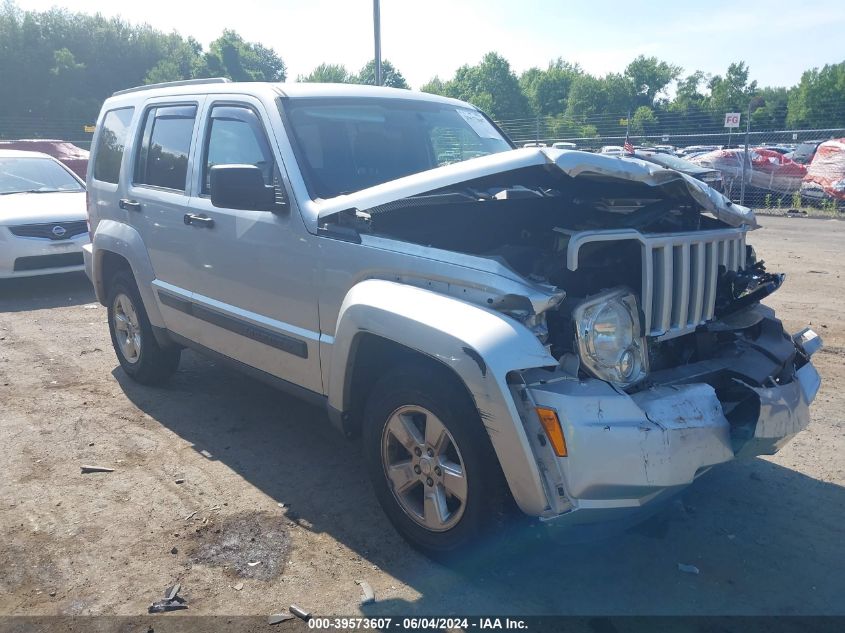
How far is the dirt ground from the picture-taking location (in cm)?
303

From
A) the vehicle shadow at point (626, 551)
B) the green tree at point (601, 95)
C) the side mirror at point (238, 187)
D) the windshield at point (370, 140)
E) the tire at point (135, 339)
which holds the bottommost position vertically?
the vehicle shadow at point (626, 551)

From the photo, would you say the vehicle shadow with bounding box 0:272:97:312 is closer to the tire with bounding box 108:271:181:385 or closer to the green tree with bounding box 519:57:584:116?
the tire with bounding box 108:271:181:385

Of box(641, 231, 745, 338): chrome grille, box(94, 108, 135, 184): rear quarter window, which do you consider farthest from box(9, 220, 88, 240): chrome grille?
box(641, 231, 745, 338): chrome grille

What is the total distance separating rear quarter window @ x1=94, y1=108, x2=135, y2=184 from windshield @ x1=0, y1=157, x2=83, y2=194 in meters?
4.89

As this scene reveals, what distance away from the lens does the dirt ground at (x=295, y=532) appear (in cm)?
303

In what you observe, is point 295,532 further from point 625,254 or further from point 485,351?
point 625,254

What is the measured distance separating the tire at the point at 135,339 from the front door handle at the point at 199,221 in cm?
114

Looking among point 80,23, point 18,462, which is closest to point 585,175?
point 18,462

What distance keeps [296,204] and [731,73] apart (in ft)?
276

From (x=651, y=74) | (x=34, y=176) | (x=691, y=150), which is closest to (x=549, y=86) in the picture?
(x=651, y=74)

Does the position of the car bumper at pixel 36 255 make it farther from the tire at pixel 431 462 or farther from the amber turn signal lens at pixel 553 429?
the amber turn signal lens at pixel 553 429

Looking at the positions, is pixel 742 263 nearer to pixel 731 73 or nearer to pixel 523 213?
pixel 523 213

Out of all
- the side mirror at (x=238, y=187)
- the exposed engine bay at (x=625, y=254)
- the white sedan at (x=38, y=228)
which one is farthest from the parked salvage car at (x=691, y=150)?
the side mirror at (x=238, y=187)

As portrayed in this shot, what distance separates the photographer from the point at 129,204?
517 centimetres
